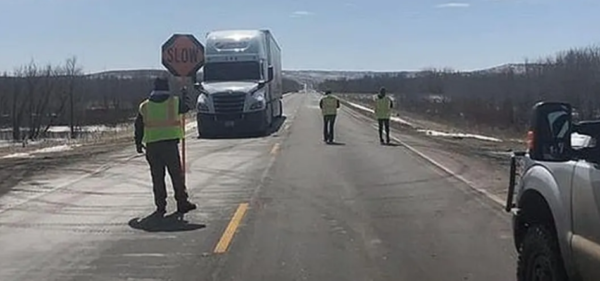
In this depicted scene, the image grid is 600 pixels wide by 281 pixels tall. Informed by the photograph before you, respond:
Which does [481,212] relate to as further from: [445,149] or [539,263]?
[445,149]

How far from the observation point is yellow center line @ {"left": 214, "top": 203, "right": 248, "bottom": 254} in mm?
10755

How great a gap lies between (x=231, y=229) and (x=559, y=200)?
6.33 metres

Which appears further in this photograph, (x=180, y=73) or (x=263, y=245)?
(x=180, y=73)

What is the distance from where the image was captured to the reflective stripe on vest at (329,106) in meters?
31.8

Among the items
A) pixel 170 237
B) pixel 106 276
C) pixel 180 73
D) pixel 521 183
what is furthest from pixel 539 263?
pixel 180 73

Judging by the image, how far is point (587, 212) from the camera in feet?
19.4

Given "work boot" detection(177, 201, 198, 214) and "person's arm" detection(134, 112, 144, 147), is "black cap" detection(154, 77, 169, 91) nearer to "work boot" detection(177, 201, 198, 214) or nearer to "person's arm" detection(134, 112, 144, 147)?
"person's arm" detection(134, 112, 144, 147)

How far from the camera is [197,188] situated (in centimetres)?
1745

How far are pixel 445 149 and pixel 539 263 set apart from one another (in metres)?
22.6

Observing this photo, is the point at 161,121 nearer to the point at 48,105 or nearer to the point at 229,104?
the point at 229,104

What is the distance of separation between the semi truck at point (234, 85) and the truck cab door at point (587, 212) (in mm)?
30710

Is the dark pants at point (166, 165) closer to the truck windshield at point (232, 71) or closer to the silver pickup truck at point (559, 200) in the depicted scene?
the silver pickup truck at point (559, 200)

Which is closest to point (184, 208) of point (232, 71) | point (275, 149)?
point (275, 149)

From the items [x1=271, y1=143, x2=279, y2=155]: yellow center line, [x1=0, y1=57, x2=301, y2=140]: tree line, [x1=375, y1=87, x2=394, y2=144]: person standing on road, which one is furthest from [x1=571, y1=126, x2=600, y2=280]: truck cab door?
[x1=0, y1=57, x2=301, y2=140]: tree line
